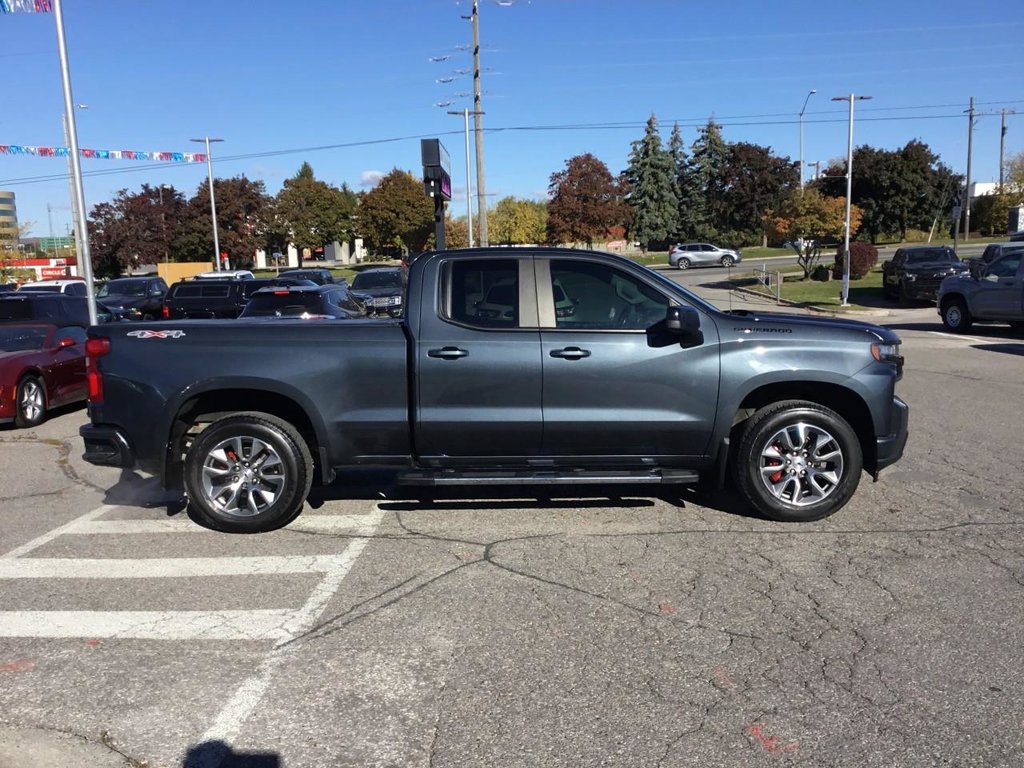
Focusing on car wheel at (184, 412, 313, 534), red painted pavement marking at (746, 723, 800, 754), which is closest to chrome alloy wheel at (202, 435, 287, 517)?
car wheel at (184, 412, 313, 534)

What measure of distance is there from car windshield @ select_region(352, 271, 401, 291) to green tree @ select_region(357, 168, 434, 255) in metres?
51.9

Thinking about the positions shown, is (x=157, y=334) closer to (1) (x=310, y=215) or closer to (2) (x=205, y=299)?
(2) (x=205, y=299)

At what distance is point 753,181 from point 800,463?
7006 cm

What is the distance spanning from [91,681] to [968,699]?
3869mm

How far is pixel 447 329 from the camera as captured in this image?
5.78 m

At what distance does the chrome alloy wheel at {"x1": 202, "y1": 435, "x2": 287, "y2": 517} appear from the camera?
5887 mm

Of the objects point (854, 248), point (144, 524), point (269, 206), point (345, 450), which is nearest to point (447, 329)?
point (345, 450)

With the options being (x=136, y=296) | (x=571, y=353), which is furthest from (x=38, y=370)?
(x=136, y=296)

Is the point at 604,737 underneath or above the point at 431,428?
underneath

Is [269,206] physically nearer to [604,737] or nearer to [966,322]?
[966,322]

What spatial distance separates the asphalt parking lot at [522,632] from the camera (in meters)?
3.38

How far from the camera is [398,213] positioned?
75125mm

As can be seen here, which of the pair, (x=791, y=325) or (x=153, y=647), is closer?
(x=153, y=647)

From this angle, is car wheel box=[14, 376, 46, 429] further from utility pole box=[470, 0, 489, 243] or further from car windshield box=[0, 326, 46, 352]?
utility pole box=[470, 0, 489, 243]
